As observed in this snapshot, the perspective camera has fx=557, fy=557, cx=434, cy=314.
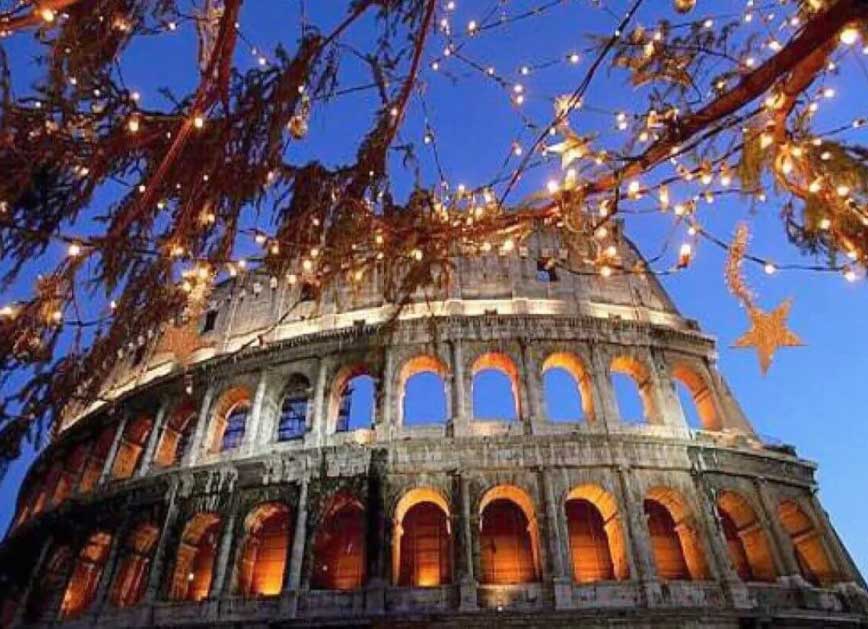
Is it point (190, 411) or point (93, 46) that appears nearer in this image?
point (93, 46)

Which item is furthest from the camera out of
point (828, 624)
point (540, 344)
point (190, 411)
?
point (190, 411)

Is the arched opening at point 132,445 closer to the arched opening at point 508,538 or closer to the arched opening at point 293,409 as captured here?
the arched opening at point 293,409

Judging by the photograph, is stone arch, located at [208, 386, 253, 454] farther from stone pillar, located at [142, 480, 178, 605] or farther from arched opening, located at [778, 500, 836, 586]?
arched opening, located at [778, 500, 836, 586]

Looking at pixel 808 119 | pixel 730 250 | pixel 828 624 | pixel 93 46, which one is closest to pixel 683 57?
pixel 808 119

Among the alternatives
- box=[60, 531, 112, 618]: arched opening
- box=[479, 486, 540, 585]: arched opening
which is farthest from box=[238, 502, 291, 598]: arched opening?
box=[479, 486, 540, 585]: arched opening

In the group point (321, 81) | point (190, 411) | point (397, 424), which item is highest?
point (190, 411)

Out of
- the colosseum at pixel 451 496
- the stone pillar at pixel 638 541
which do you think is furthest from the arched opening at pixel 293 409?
the stone pillar at pixel 638 541

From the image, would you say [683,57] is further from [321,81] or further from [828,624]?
[828,624]
